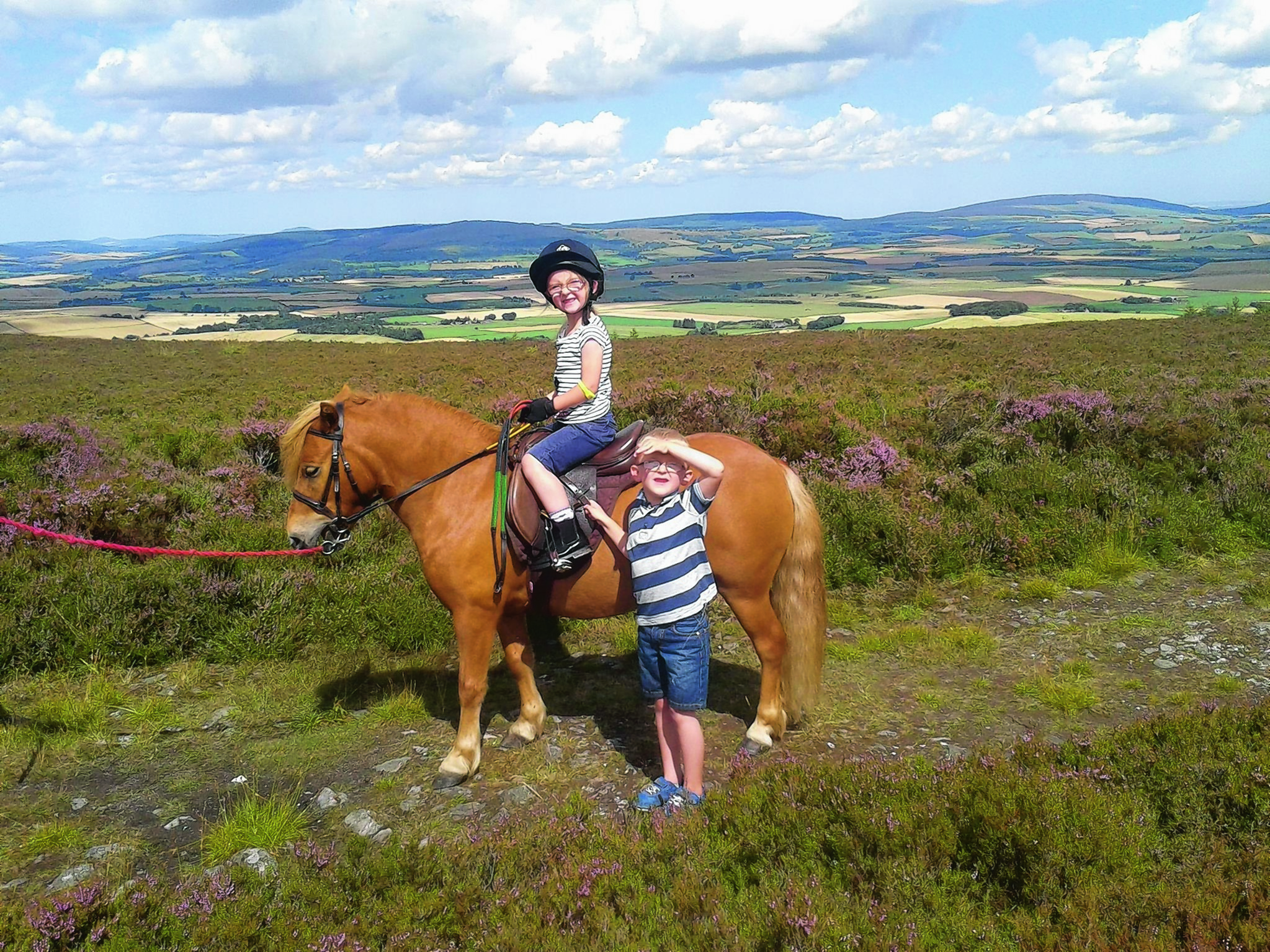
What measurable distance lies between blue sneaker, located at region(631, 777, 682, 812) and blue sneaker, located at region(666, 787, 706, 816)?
0.09 ft

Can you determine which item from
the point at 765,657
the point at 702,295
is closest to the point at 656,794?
the point at 765,657

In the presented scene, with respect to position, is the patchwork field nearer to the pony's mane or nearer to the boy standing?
the pony's mane

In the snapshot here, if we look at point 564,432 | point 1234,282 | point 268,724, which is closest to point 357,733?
point 268,724

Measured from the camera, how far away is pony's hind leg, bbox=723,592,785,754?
4656 mm

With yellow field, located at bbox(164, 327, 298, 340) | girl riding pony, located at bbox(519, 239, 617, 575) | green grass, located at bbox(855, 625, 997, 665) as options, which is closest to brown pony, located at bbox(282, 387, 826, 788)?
girl riding pony, located at bbox(519, 239, 617, 575)

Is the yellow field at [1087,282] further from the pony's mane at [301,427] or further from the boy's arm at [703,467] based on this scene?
the pony's mane at [301,427]

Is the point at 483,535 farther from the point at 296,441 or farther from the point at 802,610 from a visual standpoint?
the point at 802,610

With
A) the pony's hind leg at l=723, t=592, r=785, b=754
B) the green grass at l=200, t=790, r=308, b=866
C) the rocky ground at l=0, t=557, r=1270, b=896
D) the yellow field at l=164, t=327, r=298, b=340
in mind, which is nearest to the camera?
the green grass at l=200, t=790, r=308, b=866

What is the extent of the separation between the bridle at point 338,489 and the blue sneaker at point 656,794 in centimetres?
221

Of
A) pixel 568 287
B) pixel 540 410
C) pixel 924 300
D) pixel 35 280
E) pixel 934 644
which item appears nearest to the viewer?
pixel 568 287

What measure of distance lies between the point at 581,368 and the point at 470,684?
206 cm

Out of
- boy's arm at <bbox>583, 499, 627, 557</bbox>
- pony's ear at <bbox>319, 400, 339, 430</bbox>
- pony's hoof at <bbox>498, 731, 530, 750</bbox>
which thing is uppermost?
pony's ear at <bbox>319, 400, 339, 430</bbox>

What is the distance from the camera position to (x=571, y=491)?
4406 millimetres

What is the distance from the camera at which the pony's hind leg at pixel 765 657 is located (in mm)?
4656
